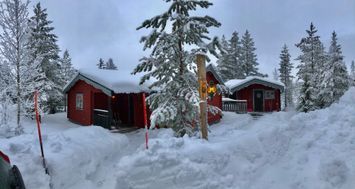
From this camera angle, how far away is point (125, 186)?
5598 mm

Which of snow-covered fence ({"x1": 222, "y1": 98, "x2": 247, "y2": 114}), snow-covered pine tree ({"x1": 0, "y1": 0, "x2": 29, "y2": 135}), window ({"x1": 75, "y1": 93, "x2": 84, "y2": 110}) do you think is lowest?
snow-covered fence ({"x1": 222, "y1": 98, "x2": 247, "y2": 114})

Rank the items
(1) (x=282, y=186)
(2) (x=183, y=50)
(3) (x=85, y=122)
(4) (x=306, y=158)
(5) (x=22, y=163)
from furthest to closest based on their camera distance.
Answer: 1. (3) (x=85, y=122)
2. (2) (x=183, y=50)
3. (5) (x=22, y=163)
4. (4) (x=306, y=158)
5. (1) (x=282, y=186)

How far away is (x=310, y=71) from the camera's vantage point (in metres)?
28.4

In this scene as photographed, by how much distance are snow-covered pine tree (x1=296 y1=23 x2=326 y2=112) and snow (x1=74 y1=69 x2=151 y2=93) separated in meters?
14.2

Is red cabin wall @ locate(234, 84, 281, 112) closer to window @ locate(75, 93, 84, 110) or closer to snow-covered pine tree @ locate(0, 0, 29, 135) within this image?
window @ locate(75, 93, 84, 110)

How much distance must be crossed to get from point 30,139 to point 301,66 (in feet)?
98.5

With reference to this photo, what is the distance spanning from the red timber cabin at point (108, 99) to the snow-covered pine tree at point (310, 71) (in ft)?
25.4

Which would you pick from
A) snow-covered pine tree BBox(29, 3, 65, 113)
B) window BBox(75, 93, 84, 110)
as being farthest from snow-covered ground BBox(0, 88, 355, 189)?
snow-covered pine tree BBox(29, 3, 65, 113)

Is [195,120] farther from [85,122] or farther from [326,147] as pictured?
[85,122]

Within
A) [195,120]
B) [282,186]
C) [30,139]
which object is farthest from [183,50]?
[282,186]

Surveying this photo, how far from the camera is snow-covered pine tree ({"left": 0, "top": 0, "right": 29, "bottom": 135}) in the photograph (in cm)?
1625

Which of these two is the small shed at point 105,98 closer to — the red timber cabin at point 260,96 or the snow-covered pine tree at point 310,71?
the red timber cabin at point 260,96

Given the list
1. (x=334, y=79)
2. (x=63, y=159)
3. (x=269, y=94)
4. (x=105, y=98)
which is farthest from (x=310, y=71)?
(x=63, y=159)

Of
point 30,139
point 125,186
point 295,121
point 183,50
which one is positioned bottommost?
point 125,186
